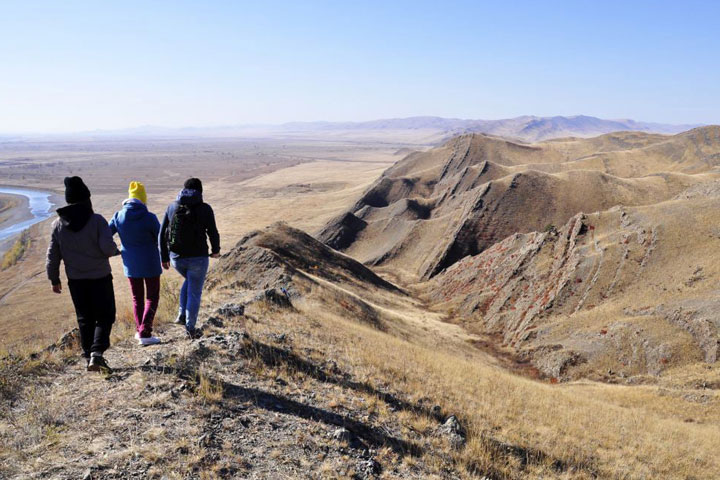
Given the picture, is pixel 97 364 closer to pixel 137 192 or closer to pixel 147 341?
pixel 147 341

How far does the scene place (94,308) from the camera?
6656 mm

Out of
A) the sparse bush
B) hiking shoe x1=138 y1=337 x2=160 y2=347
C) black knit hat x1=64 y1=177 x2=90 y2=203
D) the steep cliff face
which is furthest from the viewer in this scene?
the steep cliff face

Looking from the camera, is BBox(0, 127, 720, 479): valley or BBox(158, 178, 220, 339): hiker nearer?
BBox(0, 127, 720, 479): valley

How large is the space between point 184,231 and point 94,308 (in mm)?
1769

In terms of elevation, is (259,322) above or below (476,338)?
above

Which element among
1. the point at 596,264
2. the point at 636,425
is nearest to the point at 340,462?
the point at 636,425

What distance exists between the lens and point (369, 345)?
1177 centimetres

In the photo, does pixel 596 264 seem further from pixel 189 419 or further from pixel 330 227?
pixel 330 227

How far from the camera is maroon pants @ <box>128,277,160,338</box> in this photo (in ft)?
24.1

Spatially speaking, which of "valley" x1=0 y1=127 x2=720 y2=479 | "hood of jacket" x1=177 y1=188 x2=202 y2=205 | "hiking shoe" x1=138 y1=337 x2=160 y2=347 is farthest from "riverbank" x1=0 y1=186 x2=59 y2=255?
"hood of jacket" x1=177 y1=188 x2=202 y2=205

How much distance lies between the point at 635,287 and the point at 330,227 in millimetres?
40511

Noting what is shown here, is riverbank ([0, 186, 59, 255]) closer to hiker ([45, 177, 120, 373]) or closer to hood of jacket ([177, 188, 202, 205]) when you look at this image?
hiker ([45, 177, 120, 373])

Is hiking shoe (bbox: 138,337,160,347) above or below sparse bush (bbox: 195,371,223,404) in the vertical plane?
above

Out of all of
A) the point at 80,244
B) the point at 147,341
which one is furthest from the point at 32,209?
the point at 80,244
